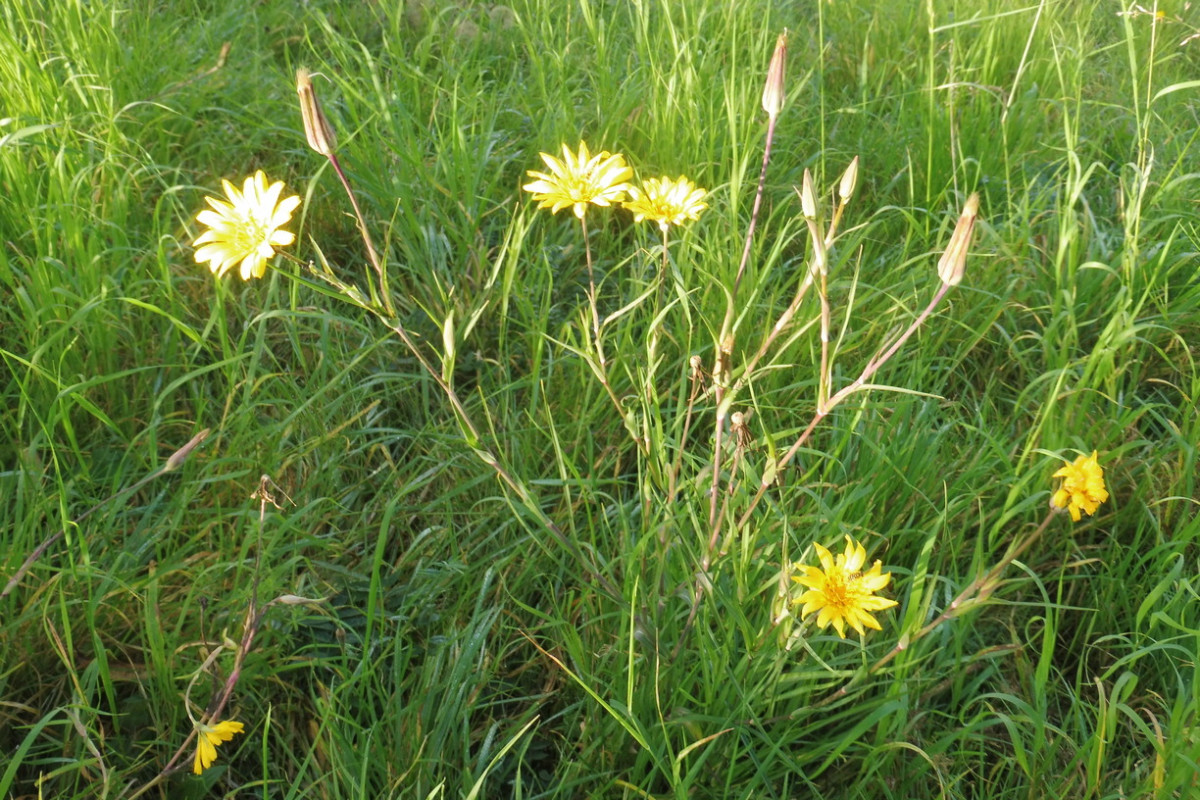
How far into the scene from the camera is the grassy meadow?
1.15 meters

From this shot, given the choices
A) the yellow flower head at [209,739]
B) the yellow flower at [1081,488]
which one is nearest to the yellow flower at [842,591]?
the yellow flower at [1081,488]

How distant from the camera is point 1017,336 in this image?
1713 mm

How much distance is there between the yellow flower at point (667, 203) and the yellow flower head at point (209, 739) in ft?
2.64

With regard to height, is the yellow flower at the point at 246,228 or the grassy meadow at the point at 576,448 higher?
the yellow flower at the point at 246,228

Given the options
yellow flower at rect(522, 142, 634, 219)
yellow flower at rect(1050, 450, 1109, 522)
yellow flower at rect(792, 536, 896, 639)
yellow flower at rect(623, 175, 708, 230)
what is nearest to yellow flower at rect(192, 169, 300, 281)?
yellow flower at rect(522, 142, 634, 219)

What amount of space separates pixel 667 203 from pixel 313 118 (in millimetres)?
572

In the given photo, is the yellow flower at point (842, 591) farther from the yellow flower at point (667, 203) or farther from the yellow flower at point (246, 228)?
the yellow flower at point (246, 228)

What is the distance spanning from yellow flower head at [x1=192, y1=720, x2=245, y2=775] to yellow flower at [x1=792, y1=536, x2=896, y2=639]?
24.8 inches

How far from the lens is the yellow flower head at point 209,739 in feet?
3.45

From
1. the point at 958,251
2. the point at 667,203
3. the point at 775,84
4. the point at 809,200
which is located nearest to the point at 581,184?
the point at 667,203

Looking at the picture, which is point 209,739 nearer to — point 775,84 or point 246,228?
point 246,228

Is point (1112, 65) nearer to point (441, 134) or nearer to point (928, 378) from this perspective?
point (928, 378)

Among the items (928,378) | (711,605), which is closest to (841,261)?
(928,378)

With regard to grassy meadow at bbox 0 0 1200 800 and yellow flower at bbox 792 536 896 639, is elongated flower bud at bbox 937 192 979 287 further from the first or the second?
yellow flower at bbox 792 536 896 639
